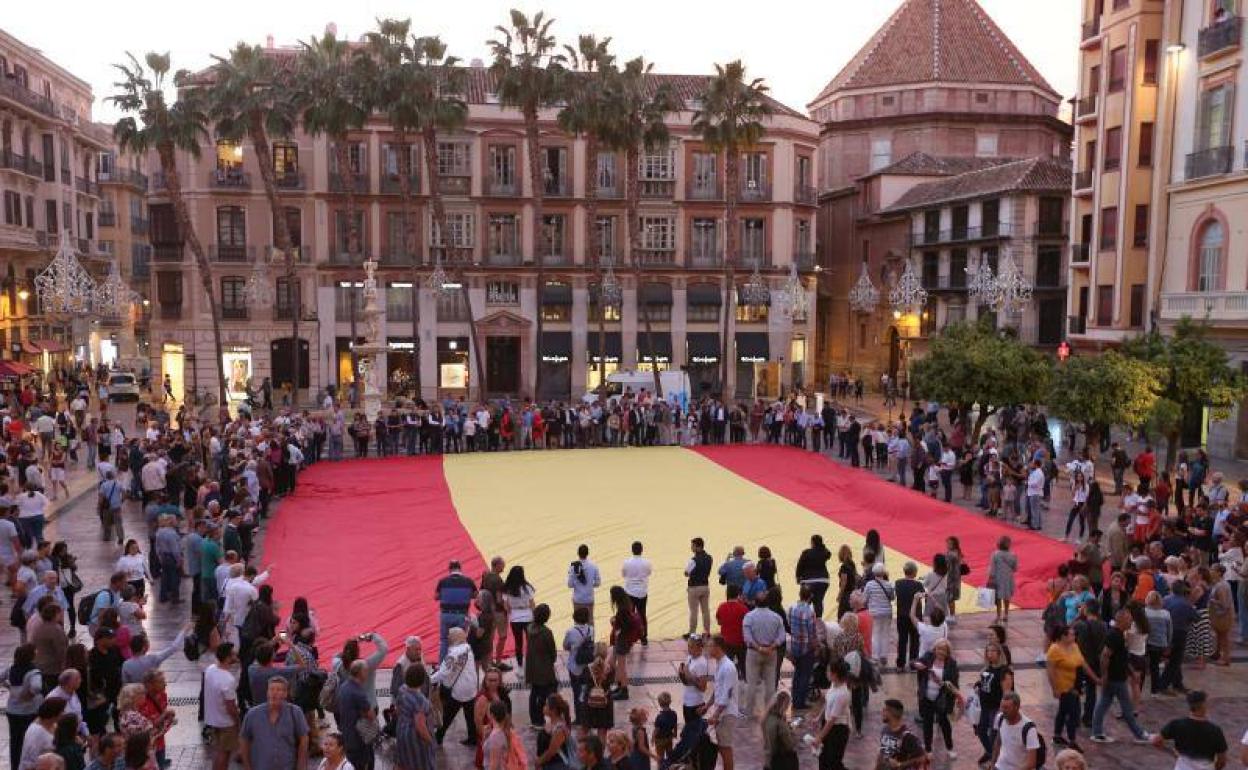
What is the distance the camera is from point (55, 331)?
58.6 metres

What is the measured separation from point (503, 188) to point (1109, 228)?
92.0ft

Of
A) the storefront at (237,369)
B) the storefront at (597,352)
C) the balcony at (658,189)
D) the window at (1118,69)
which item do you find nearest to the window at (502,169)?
the balcony at (658,189)

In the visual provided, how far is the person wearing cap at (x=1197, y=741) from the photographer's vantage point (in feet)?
30.2

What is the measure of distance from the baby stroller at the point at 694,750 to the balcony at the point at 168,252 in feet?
155

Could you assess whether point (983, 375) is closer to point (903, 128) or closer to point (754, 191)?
point (754, 191)

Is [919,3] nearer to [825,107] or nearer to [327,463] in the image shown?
[825,107]

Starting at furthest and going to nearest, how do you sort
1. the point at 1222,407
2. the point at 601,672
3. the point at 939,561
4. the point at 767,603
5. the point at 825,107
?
the point at 825,107, the point at 1222,407, the point at 939,561, the point at 767,603, the point at 601,672

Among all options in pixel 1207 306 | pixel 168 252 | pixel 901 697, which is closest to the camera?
pixel 901 697

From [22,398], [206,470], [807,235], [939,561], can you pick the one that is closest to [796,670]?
[939,561]

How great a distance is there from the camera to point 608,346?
54.3m

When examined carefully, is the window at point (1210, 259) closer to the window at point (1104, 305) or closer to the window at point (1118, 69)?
the window at point (1104, 305)

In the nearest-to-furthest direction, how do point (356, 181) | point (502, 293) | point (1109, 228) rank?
1. point (1109, 228)
2. point (356, 181)
3. point (502, 293)

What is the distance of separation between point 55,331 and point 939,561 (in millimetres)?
57121

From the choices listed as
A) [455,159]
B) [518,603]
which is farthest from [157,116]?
[518,603]
